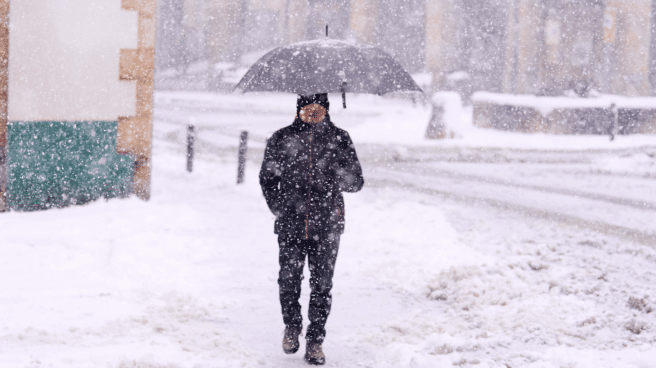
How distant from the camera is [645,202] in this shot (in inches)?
419

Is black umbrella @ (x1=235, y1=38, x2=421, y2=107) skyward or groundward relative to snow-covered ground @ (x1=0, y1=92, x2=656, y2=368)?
skyward

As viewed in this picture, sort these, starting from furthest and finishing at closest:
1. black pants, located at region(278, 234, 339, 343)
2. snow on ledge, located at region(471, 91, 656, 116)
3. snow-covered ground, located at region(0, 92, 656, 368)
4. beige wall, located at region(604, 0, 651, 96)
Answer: beige wall, located at region(604, 0, 651, 96) → snow on ledge, located at region(471, 91, 656, 116) → snow-covered ground, located at region(0, 92, 656, 368) → black pants, located at region(278, 234, 339, 343)

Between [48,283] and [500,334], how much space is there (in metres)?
3.61

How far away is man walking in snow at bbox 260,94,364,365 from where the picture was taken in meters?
4.13

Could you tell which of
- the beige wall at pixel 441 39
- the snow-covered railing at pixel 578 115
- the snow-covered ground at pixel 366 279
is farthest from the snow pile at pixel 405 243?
the beige wall at pixel 441 39

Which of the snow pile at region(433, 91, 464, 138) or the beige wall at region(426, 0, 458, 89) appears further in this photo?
the beige wall at region(426, 0, 458, 89)

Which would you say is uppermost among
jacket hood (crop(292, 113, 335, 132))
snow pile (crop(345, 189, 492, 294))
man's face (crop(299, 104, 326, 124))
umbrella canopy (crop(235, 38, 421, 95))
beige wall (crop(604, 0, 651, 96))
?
beige wall (crop(604, 0, 651, 96))

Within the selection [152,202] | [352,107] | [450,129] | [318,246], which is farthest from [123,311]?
[352,107]

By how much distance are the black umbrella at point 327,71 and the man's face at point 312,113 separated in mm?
158

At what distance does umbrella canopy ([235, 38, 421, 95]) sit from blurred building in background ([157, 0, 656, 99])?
19764mm

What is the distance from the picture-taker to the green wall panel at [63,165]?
7848mm

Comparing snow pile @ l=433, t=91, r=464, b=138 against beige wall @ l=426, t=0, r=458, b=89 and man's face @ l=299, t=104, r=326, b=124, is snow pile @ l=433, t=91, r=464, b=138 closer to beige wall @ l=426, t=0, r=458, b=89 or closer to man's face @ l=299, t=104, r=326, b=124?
beige wall @ l=426, t=0, r=458, b=89

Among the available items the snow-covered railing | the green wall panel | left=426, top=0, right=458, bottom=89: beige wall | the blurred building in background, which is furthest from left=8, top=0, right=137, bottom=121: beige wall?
left=426, top=0, right=458, bottom=89: beige wall

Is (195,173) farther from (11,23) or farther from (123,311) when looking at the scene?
(123,311)
